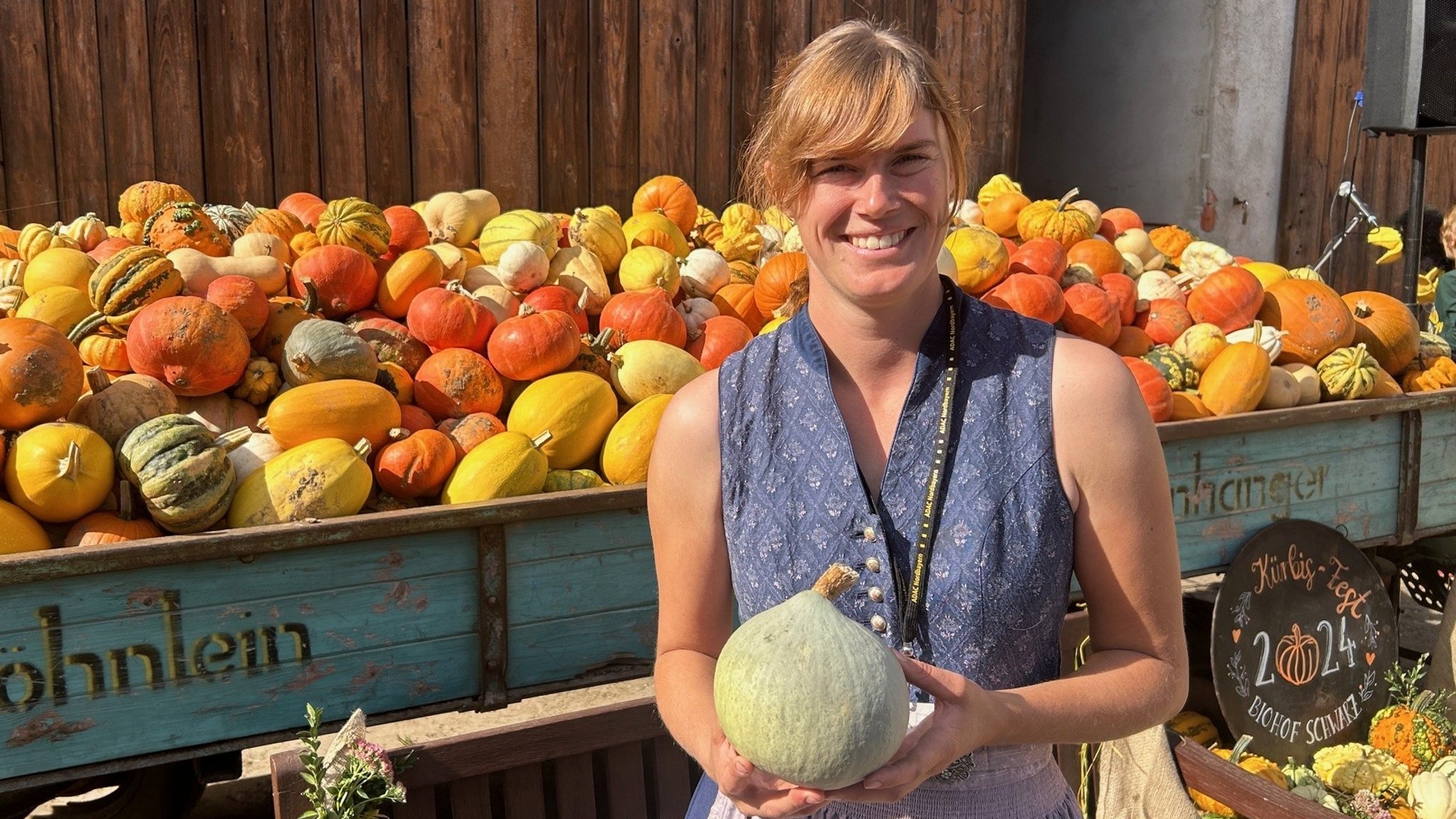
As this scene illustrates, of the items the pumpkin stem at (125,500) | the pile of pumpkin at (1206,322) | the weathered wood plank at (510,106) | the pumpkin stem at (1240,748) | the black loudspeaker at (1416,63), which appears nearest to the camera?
the pumpkin stem at (125,500)

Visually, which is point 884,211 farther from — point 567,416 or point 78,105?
point 78,105

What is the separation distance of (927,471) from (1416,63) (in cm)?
611

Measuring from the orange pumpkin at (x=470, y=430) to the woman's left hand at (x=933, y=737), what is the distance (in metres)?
2.08

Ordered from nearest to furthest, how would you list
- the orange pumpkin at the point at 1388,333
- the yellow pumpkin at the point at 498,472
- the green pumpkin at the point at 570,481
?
the yellow pumpkin at the point at 498,472, the green pumpkin at the point at 570,481, the orange pumpkin at the point at 1388,333

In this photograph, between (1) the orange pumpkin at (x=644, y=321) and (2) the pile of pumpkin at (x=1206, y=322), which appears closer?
(1) the orange pumpkin at (x=644, y=321)

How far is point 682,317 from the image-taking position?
406 centimetres

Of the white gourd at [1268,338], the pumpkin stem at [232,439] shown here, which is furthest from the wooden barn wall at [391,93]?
the pumpkin stem at [232,439]

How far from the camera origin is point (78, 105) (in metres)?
4.80

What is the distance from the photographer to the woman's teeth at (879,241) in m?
1.54

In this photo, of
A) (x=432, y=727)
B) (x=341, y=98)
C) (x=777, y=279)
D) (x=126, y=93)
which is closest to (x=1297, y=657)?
(x=777, y=279)

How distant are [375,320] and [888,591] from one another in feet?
8.45

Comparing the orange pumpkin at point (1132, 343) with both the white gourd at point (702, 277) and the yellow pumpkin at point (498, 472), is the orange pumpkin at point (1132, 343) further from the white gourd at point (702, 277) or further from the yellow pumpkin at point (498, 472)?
the yellow pumpkin at point (498, 472)

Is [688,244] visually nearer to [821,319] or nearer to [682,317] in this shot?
[682,317]

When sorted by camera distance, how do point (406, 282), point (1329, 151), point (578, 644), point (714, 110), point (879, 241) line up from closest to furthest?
point (879, 241)
point (578, 644)
point (406, 282)
point (714, 110)
point (1329, 151)
